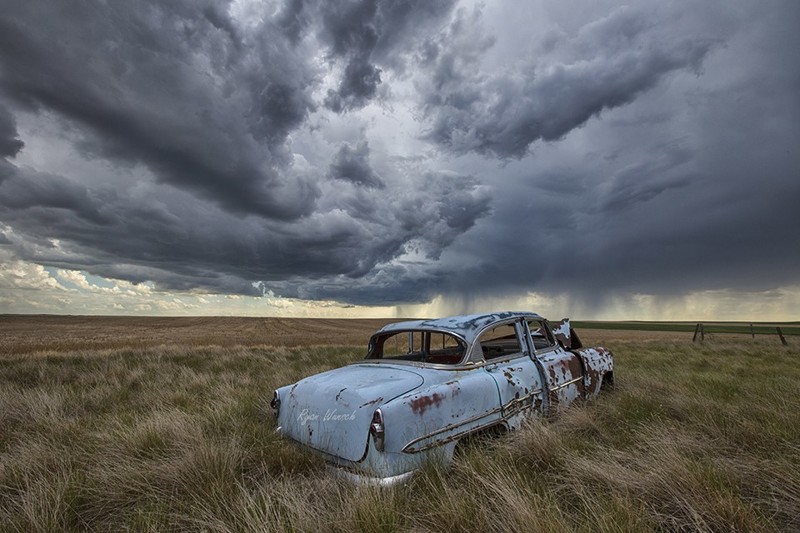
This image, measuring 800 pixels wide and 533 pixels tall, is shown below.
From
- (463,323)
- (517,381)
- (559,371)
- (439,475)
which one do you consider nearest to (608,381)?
(559,371)

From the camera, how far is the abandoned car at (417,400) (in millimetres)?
3010

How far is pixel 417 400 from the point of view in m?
3.16

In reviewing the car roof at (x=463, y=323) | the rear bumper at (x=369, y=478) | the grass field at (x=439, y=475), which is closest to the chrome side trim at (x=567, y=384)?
the grass field at (x=439, y=475)

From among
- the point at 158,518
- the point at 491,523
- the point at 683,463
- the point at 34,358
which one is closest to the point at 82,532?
the point at 158,518

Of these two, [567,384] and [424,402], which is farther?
[567,384]

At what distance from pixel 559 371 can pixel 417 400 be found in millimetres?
2514

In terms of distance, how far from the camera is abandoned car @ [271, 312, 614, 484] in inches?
118

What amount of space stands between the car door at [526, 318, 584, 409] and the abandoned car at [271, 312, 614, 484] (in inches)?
0.6

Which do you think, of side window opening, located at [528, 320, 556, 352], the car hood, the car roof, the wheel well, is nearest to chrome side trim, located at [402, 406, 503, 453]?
the car hood

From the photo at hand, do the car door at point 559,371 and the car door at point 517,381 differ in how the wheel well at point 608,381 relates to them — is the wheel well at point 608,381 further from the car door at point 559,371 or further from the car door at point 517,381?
the car door at point 517,381

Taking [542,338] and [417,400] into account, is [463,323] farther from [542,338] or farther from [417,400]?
[542,338]

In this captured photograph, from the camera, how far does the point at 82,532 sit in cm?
263

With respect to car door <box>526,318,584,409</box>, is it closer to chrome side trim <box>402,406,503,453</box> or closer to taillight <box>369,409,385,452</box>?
chrome side trim <box>402,406,503,453</box>

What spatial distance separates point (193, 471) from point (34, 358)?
10.7 meters
